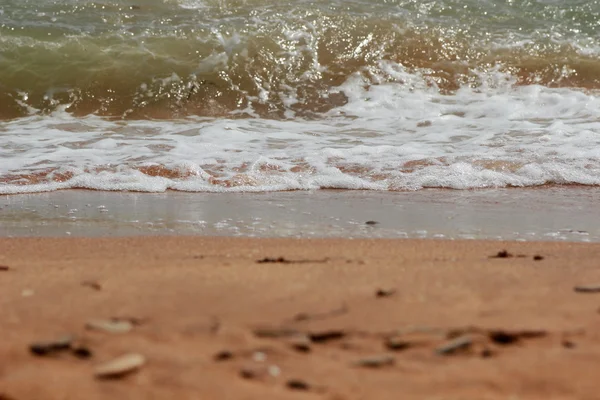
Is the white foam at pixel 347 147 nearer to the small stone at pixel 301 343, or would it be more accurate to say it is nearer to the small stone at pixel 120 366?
the small stone at pixel 301 343

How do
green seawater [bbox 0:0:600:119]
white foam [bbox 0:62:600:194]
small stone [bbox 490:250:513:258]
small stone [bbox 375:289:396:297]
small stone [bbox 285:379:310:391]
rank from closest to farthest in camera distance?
small stone [bbox 285:379:310:391] < small stone [bbox 375:289:396:297] < small stone [bbox 490:250:513:258] < white foam [bbox 0:62:600:194] < green seawater [bbox 0:0:600:119]

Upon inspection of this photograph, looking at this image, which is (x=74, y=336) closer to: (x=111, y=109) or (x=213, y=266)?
(x=213, y=266)

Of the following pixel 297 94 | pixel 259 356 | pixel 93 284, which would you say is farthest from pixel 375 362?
pixel 297 94

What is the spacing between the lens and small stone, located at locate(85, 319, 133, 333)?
64.9 inches

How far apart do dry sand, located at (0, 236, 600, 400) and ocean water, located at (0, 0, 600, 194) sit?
2.40 meters

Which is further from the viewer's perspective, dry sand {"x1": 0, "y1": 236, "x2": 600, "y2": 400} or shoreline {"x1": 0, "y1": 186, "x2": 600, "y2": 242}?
shoreline {"x1": 0, "y1": 186, "x2": 600, "y2": 242}

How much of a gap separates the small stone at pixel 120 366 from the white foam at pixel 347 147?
3121 millimetres

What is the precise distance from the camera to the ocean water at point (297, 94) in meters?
4.96

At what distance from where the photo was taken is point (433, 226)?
358cm

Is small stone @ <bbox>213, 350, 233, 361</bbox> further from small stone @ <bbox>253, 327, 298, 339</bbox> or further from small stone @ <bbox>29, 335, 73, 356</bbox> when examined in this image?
small stone @ <bbox>29, 335, 73, 356</bbox>

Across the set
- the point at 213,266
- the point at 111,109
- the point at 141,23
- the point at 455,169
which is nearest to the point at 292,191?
the point at 455,169

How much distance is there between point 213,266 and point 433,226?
1531mm

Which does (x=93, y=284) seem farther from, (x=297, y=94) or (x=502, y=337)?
(x=297, y=94)

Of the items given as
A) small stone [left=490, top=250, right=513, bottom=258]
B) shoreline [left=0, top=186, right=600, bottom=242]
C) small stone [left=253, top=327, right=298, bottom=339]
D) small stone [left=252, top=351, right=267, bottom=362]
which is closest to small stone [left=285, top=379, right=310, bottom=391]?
small stone [left=252, top=351, right=267, bottom=362]
